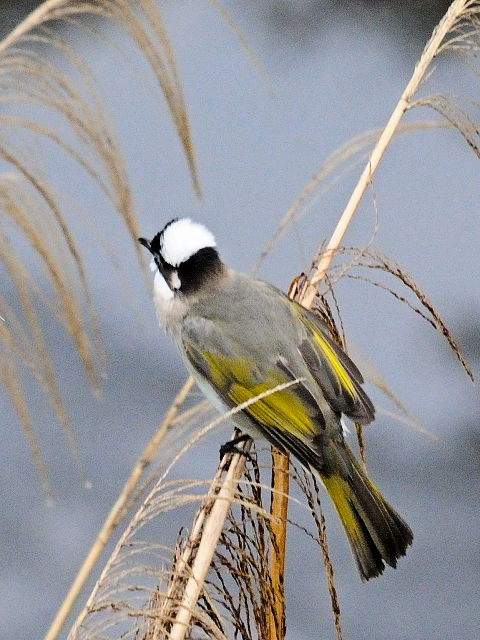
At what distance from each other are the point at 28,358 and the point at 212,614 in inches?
22.7

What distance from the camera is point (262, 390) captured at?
2.38 meters

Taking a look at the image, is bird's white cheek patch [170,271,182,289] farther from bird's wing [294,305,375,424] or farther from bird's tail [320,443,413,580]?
bird's tail [320,443,413,580]

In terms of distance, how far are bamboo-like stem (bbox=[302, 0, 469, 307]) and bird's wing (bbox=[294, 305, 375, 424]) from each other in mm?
270

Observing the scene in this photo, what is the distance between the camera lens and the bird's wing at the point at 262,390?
227 centimetres

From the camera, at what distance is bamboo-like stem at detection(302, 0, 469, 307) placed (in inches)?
82.4

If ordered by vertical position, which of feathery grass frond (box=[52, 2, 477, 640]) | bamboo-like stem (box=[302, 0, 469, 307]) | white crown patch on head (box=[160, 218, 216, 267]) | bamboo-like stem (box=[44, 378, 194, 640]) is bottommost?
feathery grass frond (box=[52, 2, 477, 640])

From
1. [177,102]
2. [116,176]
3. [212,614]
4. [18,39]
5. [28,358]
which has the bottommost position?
[212,614]

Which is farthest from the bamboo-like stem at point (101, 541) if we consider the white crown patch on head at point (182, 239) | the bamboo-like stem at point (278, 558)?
the white crown patch on head at point (182, 239)

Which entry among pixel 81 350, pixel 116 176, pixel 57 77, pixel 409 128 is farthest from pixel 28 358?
pixel 409 128

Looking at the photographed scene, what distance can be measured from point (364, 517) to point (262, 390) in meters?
0.41

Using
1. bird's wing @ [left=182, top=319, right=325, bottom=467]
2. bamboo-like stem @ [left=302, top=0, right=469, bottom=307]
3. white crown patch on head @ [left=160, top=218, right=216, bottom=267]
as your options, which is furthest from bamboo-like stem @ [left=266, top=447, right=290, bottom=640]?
white crown patch on head @ [left=160, top=218, right=216, bottom=267]

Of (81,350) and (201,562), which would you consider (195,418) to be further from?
(201,562)

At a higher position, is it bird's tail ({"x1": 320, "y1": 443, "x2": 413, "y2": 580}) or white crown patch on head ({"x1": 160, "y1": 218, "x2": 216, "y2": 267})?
white crown patch on head ({"x1": 160, "y1": 218, "x2": 216, "y2": 267})

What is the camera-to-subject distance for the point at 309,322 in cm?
246
